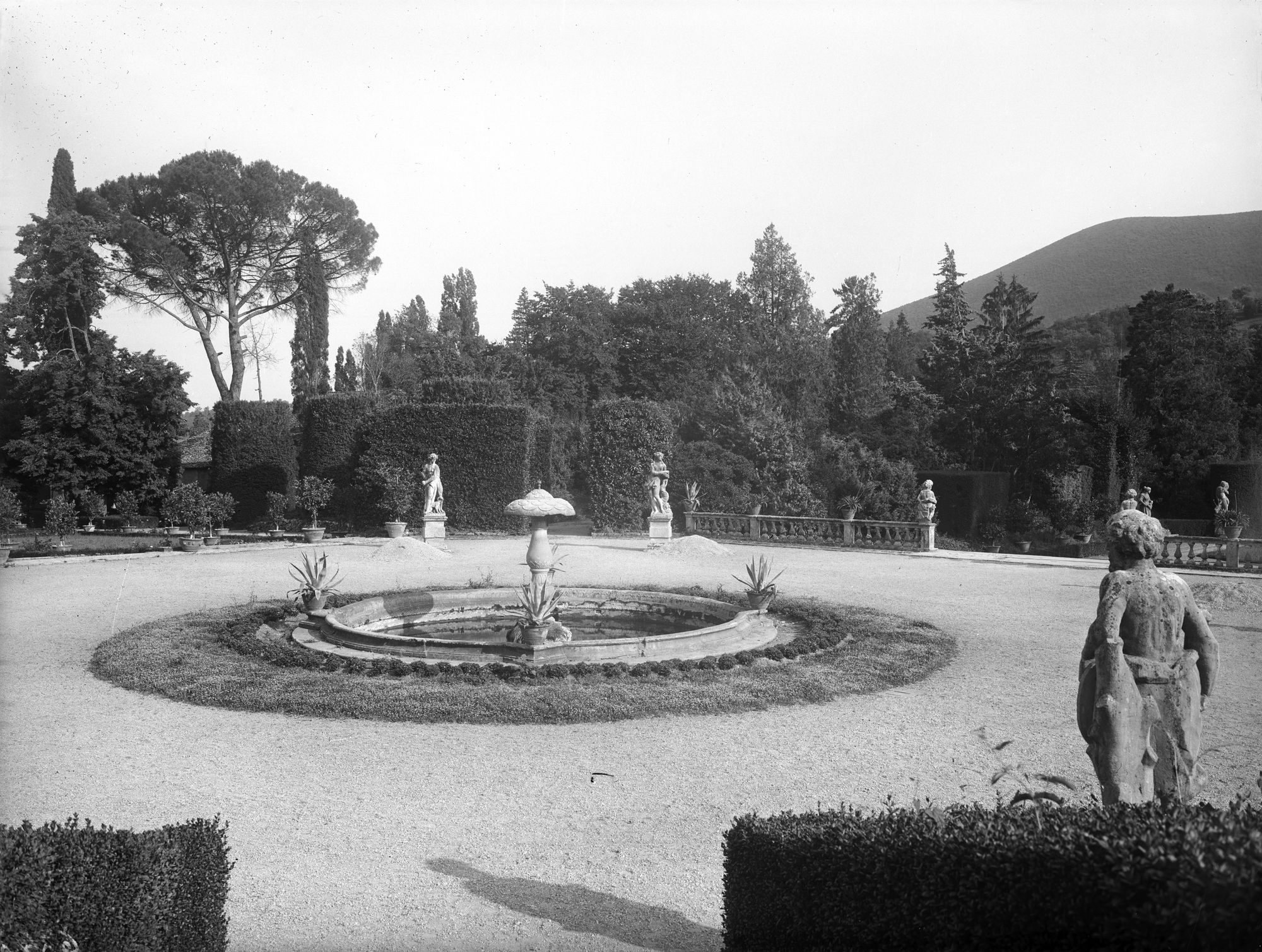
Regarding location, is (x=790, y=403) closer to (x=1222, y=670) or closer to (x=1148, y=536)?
(x=1222, y=670)

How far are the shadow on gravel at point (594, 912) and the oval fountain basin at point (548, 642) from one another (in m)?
5.21

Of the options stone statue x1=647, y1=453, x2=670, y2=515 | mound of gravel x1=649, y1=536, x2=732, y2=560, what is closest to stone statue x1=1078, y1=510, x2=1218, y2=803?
mound of gravel x1=649, y1=536, x2=732, y2=560

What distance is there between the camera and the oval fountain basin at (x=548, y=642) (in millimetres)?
10352

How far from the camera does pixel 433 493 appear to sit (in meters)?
26.8

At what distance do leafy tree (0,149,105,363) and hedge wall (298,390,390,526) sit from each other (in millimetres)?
9623

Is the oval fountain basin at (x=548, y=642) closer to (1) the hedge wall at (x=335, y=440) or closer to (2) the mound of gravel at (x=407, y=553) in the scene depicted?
(2) the mound of gravel at (x=407, y=553)

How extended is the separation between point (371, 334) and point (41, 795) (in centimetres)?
6476

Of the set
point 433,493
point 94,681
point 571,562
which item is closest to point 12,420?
point 433,493

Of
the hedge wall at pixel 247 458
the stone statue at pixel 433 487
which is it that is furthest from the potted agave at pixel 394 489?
the hedge wall at pixel 247 458

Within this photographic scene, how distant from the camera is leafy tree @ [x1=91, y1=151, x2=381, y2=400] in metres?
→ 38.1

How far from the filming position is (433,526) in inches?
1046

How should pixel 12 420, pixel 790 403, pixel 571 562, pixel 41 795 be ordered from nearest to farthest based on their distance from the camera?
pixel 41 795 → pixel 571 562 → pixel 12 420 → pixel 790 403

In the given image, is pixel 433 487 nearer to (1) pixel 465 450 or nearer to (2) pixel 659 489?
(1) pixel 465 450

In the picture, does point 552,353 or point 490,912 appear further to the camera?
point 552,353
